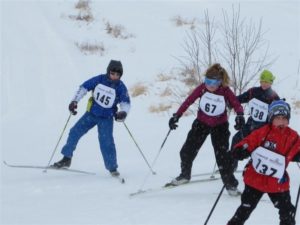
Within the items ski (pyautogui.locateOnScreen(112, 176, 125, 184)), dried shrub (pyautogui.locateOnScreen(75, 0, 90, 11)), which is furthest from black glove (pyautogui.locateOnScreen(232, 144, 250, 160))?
dried shrub (pyautogui.locateOnScreen(75, 0, 90, 11))

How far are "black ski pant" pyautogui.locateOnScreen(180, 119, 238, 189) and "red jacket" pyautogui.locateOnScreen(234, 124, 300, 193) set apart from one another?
154 centimetres

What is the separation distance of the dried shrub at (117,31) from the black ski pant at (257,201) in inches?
566

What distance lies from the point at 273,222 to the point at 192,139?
1.48 m

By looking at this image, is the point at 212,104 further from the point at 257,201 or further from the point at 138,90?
the point at 138,90

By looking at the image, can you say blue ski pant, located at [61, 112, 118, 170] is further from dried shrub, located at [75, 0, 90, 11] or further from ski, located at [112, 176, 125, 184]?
dried shrub, located at [75, 0, 90, 11]

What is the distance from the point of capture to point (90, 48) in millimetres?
17438

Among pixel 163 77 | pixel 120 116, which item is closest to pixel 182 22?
pixel 163 77

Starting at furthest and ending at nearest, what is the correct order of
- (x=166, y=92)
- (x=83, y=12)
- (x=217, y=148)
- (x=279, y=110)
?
1. (x=83, y=12)
2. (x=166, y=92)
3. (x=217, y=148)
4. (x=279, y=110)

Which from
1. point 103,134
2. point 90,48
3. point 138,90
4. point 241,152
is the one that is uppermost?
point 241,152

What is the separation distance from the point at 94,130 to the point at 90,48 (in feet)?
24.0

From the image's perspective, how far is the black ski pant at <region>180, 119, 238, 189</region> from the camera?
620 centimetres

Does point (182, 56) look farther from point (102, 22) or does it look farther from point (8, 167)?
point (8, 167)

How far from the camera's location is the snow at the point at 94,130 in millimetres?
5863

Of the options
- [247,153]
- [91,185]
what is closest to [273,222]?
[247,153]
